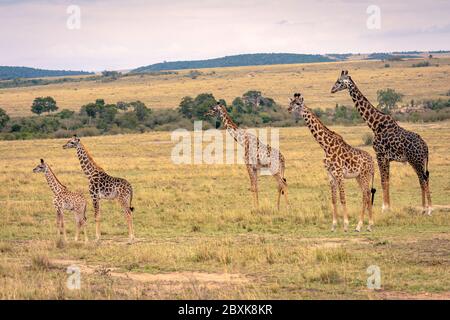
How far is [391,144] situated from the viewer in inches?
671

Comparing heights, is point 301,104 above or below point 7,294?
above

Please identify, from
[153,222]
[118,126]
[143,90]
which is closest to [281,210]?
[153,222]

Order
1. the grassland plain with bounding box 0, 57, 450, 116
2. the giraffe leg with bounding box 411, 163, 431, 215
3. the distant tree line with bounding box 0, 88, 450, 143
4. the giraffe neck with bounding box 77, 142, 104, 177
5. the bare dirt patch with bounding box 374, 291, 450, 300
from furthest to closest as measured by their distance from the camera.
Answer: the grassland plain with bounding box 0, 57, 450, 116 → the distant tree line with bounding box 0, 88, 450, 143 → the giraffe leg with bounding box 411, 163, 431, 215 → the giraffe neck with bounding box 77, 142, 104, 177 → the bare dirt patch with bounding box 374, 291, 450, 300

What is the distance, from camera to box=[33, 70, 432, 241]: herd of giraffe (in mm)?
14188

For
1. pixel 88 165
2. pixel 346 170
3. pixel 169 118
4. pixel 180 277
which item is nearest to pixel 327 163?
pixel 346 170

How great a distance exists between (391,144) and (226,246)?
5767 mm

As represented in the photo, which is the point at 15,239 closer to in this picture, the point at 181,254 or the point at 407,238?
the point at 181,254

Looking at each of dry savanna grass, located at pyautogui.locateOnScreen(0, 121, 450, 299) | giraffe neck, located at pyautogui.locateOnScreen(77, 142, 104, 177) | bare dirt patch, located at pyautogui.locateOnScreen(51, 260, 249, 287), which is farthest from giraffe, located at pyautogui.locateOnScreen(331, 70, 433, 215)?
bare dirt patch, located at pyautogui.locateOnScreen(51, 260, 249, 287)

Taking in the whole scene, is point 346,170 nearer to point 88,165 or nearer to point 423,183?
point 423,183

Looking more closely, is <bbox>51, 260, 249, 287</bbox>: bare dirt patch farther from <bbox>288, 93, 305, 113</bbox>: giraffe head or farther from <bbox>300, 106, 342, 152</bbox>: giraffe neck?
<bbox>288, 93, 305, 113</bbox>: giraffe head

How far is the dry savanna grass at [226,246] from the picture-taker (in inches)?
400

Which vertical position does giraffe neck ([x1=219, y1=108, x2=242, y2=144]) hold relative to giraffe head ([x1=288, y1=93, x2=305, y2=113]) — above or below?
below
